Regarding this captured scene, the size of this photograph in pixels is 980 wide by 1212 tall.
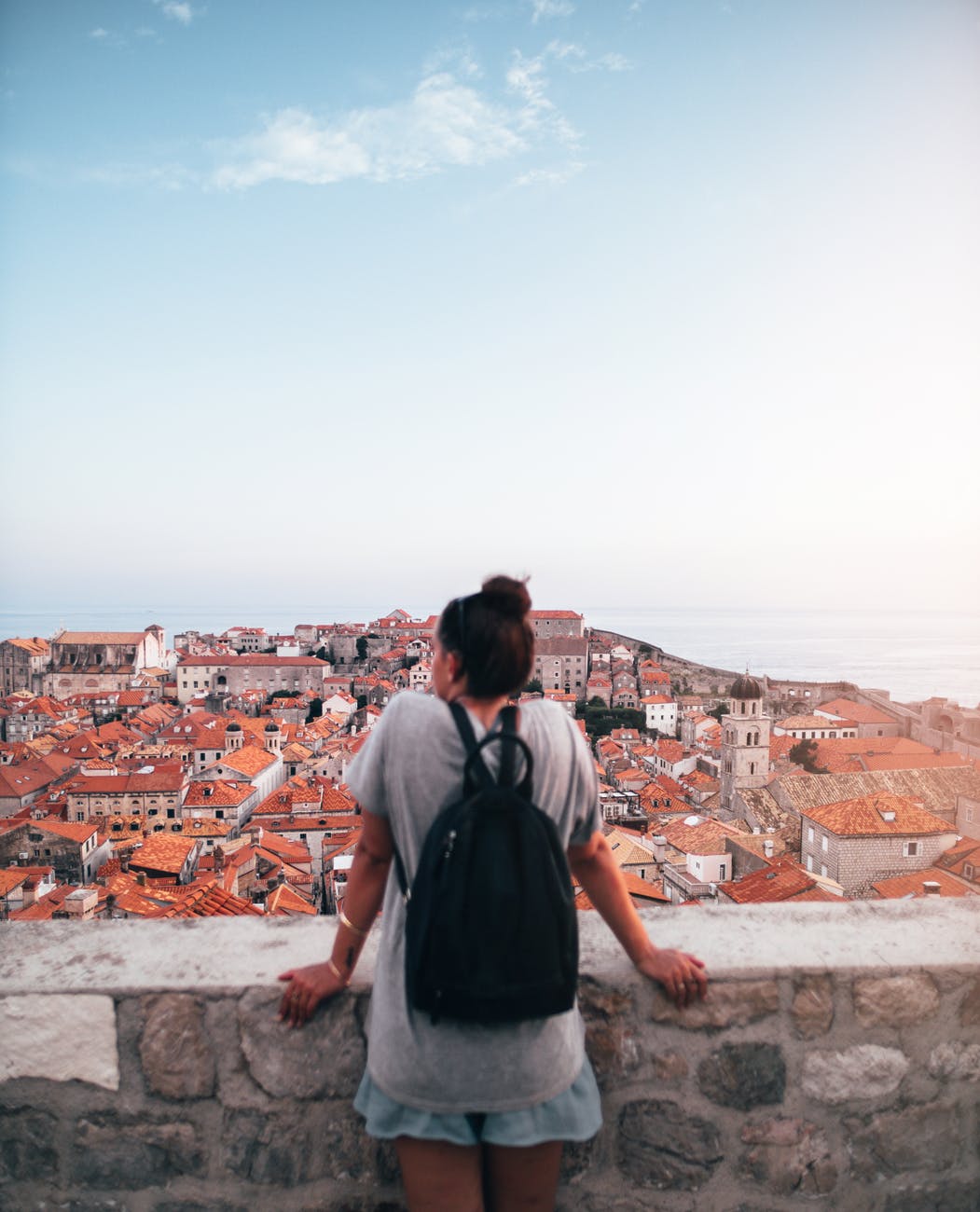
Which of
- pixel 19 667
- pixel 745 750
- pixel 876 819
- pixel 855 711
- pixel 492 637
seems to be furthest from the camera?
pixel 19 667

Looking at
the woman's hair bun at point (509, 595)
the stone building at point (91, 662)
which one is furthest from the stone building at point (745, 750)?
the stone building at point (91, 662)

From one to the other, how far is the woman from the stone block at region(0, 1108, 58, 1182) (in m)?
0.61

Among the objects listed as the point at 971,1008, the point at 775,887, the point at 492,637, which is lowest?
the point at 775,887

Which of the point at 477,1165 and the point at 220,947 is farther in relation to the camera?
the point at 220,947

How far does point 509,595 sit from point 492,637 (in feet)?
0.23

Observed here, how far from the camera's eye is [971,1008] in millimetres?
1448

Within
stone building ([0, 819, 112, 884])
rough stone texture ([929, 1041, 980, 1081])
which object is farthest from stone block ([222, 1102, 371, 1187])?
stone building ([0, 819, 112, 884])

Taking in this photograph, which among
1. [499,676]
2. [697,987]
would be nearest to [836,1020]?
[697,987]

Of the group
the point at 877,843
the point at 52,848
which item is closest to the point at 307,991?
the point at 877,843

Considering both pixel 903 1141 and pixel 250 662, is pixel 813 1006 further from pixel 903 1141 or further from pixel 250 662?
pixel 250 662

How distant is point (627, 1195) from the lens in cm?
139

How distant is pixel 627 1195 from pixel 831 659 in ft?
172

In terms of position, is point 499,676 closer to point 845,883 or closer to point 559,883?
point 559,883

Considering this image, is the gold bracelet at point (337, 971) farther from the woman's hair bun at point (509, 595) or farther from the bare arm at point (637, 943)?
the woman's hair bun at point (509, 595)
